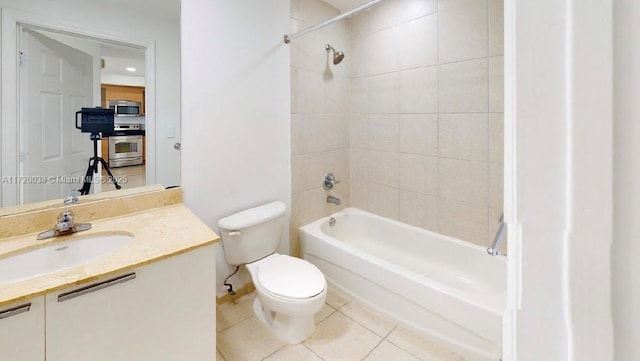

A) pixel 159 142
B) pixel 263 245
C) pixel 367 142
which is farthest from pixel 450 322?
pixel 159 142

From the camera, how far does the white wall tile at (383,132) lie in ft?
7.82

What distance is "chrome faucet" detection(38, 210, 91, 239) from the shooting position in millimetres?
1189

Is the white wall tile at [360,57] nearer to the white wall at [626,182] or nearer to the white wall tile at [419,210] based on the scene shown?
the white wall tile at [419,210]

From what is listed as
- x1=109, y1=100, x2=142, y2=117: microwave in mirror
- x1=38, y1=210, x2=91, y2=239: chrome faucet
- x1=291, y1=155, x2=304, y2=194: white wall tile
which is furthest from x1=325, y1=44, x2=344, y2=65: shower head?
x1=38, y1=210, x2=91, y2=239: chrome faucet

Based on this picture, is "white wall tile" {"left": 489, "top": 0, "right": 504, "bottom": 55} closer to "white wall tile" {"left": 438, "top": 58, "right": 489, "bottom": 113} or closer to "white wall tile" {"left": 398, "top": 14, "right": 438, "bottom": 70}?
"white wall tile" {"left": 438, "top": 58, "right": 489, "bottom": 113}

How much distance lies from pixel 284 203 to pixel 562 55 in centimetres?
202

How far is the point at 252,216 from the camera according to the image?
1855 millimetres

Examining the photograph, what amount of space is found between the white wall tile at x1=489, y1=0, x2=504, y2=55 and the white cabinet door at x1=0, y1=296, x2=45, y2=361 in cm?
240

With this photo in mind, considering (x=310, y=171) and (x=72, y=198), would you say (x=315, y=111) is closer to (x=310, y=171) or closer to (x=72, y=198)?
(x=310, y=171)

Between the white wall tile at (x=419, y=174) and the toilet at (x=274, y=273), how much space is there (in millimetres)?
1030

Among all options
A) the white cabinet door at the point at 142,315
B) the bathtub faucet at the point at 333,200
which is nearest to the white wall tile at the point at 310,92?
the bathtub faucet at the point at 333,200

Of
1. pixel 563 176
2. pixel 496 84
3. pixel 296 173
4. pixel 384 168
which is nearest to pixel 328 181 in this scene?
pixel 296 173

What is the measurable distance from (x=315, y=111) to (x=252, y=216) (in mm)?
1017

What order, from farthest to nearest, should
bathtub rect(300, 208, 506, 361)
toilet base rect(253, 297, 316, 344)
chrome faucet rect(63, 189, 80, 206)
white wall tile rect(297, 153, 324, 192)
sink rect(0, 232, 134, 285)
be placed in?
white wall tile rect(297, 153, 324, 192), toilet base rect(253, 297, 316, 344), bathtub rect(300, 208, 506, 361), chrome faucet rect(63, 189, 80, 206), sink rect(0, 232, 134, 285)
